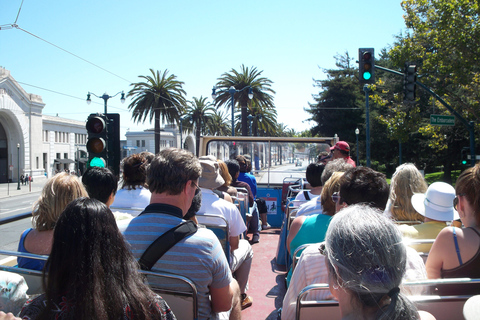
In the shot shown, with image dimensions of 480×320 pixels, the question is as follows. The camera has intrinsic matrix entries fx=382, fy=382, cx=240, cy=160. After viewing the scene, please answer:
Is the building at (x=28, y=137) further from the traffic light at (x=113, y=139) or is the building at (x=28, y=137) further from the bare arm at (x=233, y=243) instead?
the bare arm at (x=233, y=243)

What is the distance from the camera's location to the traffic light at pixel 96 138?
6.38 metres

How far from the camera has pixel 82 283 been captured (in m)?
1.53

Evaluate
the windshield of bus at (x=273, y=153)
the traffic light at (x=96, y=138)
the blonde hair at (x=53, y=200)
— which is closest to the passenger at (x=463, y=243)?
the blonde hair at (x=53, y=200)

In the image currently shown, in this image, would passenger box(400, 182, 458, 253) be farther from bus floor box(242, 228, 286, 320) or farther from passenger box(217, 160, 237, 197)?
passenger box(217, 160, 237, 197)

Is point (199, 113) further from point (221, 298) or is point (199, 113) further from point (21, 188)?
point (221, 298)

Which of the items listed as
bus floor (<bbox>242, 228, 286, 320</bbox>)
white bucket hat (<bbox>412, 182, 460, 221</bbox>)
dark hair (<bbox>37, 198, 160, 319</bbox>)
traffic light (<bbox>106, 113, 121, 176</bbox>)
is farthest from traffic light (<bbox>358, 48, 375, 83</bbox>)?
dark hair (<bbox>37, 198, 160, 319</bbox>)

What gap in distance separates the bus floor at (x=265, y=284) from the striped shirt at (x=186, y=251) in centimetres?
178

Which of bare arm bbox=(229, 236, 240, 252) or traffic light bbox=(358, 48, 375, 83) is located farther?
traffic light bbox=(358, 48, 375, 83)

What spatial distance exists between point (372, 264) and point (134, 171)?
Answer: 3.70 m

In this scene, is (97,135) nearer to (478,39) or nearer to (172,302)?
(172,302)

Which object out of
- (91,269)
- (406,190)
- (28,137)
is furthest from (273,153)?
(28,137)

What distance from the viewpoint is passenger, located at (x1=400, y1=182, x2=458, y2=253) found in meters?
3.01

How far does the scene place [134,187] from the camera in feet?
15.2

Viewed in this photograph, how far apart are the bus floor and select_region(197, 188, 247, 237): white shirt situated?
2.86 ft
